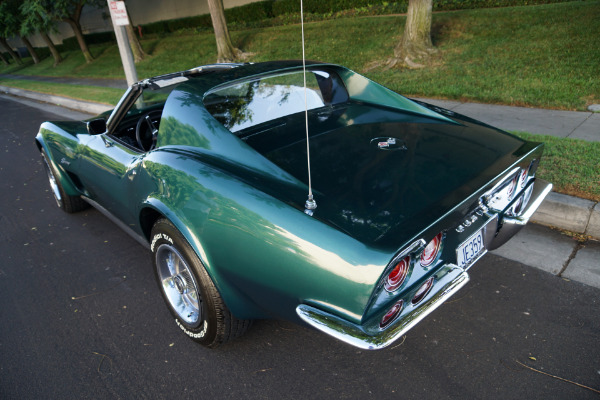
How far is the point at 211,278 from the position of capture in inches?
87.3

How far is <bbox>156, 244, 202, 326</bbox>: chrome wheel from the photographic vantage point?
258cm

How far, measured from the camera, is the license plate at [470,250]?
215cm

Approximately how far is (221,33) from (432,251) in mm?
12057

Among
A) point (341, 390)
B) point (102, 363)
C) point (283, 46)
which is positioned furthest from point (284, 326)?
point (283, 46)

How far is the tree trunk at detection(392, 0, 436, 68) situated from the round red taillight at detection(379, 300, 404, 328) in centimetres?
758

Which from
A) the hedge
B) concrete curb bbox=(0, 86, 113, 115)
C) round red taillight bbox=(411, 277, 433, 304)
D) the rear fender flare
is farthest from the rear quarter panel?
the hedge

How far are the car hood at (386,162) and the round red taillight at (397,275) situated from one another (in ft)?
0.45

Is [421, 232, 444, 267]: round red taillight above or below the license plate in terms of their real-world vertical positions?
above

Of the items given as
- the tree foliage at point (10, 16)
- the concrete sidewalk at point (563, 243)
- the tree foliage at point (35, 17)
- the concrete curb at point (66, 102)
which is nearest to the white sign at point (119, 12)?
the concrete curb at point (66, 102)

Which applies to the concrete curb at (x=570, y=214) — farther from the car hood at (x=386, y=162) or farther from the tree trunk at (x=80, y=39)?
the tree trunk at (x=80, y=39)

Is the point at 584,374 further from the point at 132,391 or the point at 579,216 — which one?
the point at 132,391

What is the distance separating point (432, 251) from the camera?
199cm

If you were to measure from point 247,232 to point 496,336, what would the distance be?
156 cm

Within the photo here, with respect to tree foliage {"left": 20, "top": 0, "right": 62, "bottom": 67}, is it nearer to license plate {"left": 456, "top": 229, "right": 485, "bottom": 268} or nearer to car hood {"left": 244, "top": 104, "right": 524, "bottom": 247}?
car hood {"left": 244, "top": 104, "right": 524, "bottom": 247}
